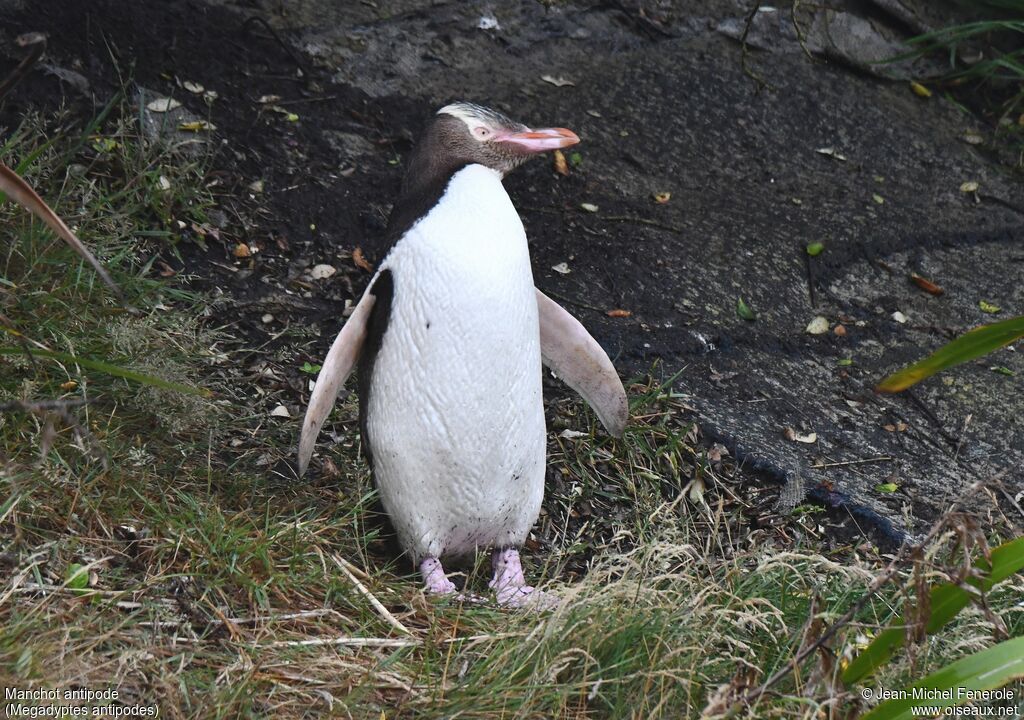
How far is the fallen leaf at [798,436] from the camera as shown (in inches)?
133

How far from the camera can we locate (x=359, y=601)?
95.8 inches

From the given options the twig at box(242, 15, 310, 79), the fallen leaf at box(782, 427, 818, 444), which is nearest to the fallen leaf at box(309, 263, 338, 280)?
the twig at box(242, 15, 310, 79)

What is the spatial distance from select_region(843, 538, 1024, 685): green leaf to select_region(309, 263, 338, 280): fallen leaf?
219 centimetres

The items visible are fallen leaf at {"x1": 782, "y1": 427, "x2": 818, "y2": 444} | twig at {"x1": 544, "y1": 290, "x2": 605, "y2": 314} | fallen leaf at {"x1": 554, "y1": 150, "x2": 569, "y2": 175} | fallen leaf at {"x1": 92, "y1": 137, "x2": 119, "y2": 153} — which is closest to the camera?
fallen leaf at {"x1": 782, "y1": 427, "x2": 818, "y2": 444}

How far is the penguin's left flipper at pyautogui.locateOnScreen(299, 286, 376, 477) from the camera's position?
258 cm

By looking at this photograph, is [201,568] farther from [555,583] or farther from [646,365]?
[646,365]

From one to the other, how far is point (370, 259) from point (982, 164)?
8.95 feet

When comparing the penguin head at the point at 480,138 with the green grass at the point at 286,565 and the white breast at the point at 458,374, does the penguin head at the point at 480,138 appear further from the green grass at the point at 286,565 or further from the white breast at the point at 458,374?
the green grass at the point at 286,565

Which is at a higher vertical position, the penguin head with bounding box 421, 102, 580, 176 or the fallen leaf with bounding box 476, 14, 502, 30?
the penguin head with bounding box 421, 102, 580, 176

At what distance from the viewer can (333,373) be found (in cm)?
265

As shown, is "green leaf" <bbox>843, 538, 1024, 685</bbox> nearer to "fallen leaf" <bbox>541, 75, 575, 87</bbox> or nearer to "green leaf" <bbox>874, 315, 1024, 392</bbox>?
"green leaf" <bbox>874, 315, 1024, 392</bbox>

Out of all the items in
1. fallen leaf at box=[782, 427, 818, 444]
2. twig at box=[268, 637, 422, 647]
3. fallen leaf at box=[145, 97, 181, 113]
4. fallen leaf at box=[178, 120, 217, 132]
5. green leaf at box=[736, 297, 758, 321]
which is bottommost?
fallen leaf at box=[782, 427, 818, 444]

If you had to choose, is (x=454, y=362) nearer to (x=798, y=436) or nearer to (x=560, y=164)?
(x=798, y=436)

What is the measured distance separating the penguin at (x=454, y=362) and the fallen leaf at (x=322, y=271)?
34.1 inches
